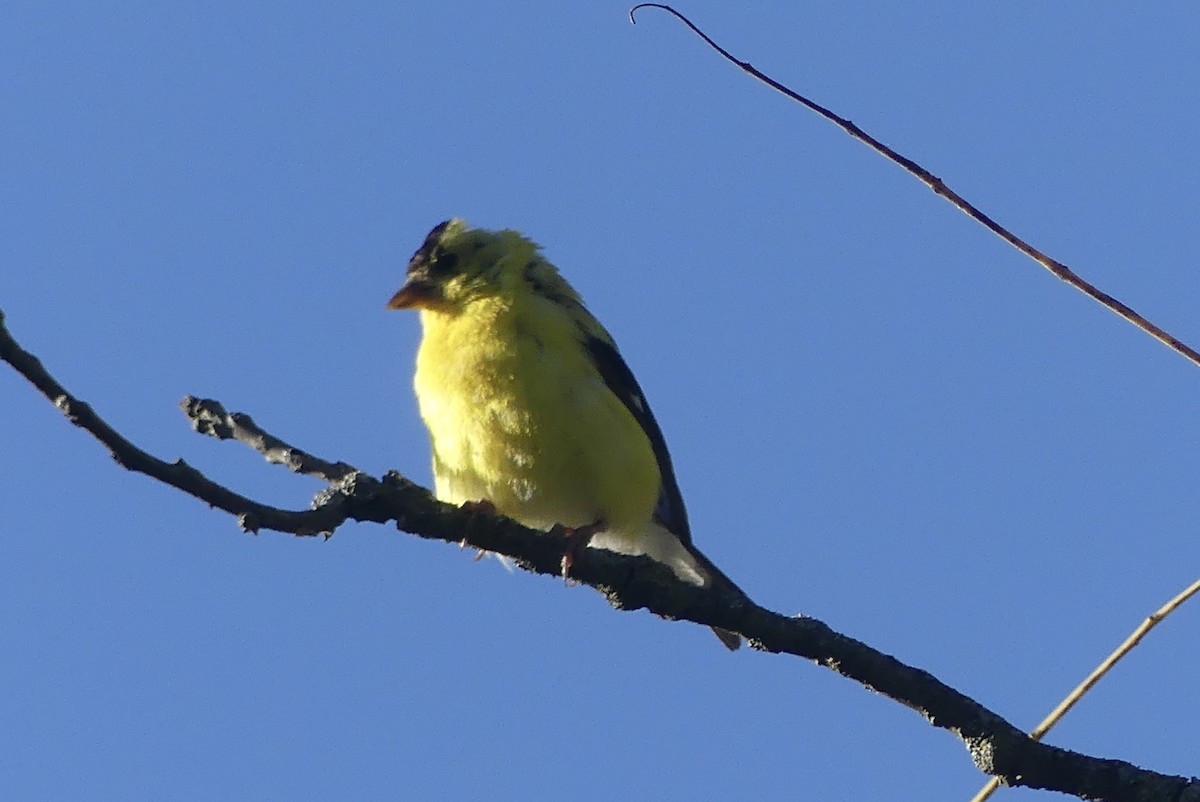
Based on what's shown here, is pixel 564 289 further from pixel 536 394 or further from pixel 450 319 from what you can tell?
pixel 536 394

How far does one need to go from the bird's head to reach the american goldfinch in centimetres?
2

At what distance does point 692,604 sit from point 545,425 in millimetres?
1765

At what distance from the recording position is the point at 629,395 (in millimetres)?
Answer: 6098

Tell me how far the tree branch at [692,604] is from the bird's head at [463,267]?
8.50ft

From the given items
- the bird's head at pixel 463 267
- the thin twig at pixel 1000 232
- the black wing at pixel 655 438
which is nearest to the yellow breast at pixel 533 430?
the black wing at pixel 655 438

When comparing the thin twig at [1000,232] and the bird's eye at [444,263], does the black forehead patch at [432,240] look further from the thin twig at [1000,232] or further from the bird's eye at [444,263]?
the thin twig at [1000,232]

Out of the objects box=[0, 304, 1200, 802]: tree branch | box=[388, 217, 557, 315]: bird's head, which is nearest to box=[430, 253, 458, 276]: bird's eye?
box=[388, 217, 557, 315]: bird's head

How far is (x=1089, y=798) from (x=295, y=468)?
1.96 metres

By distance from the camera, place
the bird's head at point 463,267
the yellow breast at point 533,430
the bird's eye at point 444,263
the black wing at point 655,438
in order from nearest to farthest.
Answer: the yellow breast at point 533,430, the black wing at point 655,438, the bird's head at point 463,267, the bird's eye at point 444,263

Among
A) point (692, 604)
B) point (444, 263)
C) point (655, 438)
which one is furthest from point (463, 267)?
point (692, 604)

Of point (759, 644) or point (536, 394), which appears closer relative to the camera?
point (759, 644)

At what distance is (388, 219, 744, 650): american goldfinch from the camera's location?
543cm

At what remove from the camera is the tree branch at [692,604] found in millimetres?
3172

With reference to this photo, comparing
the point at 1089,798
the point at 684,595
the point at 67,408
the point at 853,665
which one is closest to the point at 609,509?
the point at 684,595
